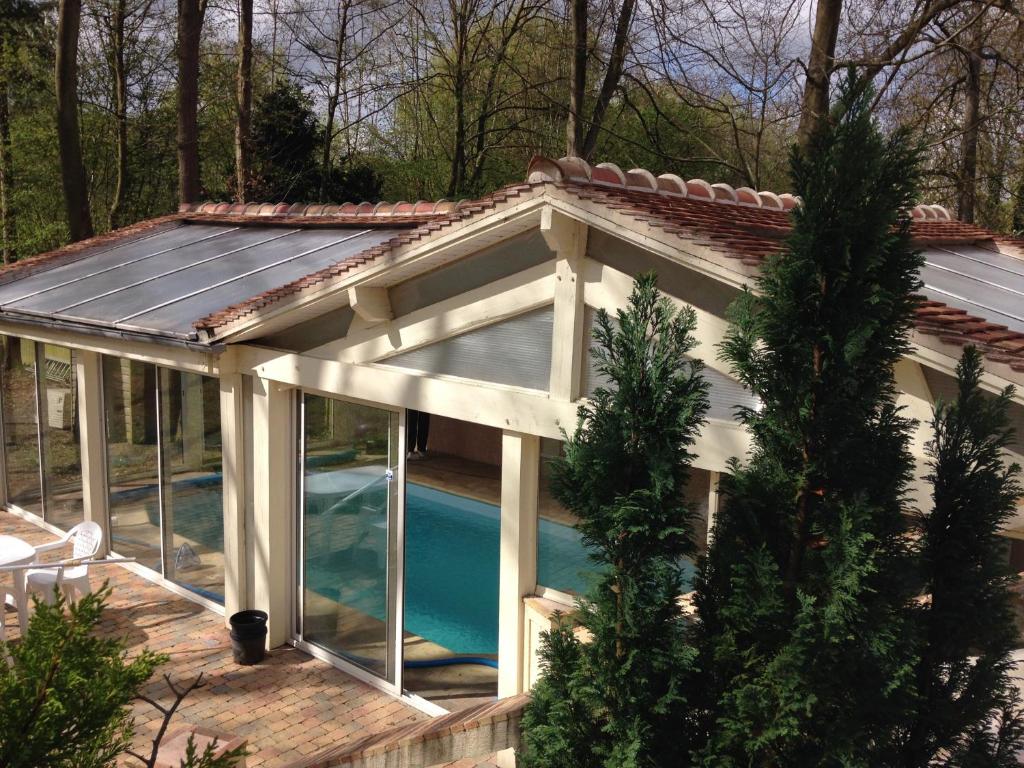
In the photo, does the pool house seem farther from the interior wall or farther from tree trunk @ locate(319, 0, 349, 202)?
tree trunk @ locate(319, 0, 349, 202)

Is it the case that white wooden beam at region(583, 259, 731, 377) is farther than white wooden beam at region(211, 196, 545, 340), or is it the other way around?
white wooden beam at region(211, 196, 545, 340)

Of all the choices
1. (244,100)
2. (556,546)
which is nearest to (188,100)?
(244,100)

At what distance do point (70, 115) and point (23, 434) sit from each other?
653cm

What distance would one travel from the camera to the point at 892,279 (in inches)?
146

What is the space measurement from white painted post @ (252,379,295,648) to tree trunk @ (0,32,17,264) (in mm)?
17791

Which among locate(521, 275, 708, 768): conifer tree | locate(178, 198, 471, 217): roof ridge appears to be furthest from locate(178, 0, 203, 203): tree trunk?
locate(521, 275, 708, 768): conifer tree

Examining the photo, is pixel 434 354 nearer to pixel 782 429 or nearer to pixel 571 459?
pixel 571 459

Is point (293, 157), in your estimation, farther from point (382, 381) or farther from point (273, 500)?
point (382, 381)

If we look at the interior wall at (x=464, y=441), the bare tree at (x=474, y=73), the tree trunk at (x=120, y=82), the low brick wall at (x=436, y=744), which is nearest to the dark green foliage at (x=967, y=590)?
the low brick wall at (x=436, y=744)

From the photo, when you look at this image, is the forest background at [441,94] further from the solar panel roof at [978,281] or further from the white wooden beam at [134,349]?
the white wooden beam at [134,349]

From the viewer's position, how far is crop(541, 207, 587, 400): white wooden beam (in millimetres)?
6074

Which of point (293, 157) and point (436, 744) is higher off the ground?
point (293, 157)

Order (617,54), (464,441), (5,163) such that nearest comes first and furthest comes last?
(464,441) → (617,54) → (5,163)

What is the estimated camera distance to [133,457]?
1129 centimetres
